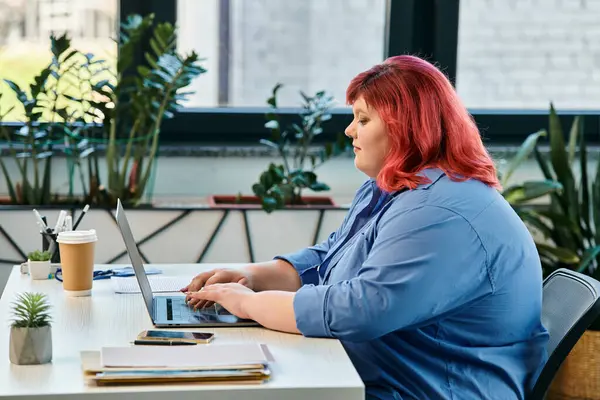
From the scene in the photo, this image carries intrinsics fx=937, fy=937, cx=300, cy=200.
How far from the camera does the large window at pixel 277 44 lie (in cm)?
374

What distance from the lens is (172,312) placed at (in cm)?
189

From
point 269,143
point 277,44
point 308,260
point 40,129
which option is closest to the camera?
point 308,260

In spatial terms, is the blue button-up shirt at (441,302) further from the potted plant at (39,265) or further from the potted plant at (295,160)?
the potted plant at (295,160)

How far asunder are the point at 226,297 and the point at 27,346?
47 cm

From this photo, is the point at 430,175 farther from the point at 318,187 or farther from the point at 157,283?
the point at 318,187

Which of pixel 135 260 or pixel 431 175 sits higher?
pixel 431 175

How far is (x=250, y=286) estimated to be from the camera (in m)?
2.17

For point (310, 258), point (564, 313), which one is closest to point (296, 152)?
point (310, 258)

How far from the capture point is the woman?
1656 mm

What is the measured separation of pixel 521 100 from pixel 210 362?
9.22 feet

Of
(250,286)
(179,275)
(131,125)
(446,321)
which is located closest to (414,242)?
(446,321)

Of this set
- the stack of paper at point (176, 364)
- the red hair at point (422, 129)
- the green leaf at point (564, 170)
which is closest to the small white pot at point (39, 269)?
the stack of paper at point (176, 364)

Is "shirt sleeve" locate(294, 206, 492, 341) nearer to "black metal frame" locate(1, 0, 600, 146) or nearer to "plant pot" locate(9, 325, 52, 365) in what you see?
"plant pot" locate(9, 325, 52, 365)

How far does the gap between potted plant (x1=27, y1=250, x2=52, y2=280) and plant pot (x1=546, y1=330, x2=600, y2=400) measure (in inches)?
72.6
